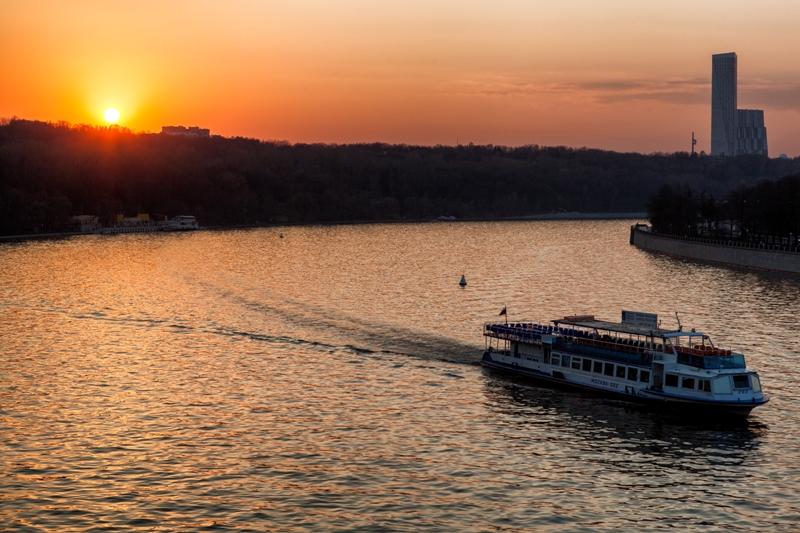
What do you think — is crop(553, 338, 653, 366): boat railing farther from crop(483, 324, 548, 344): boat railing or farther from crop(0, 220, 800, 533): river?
crop(0, 220, 800, 533): river

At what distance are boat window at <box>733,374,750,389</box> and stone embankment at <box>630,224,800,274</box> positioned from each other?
8037cm

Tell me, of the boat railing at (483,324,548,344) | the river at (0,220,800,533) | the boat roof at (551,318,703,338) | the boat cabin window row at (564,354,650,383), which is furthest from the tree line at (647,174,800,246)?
the boat cabin window row at (564,354,650,383)

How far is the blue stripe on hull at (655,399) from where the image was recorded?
48562 millimetres

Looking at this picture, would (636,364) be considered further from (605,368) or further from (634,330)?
(634,330)

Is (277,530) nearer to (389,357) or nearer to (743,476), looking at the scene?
(743,476)

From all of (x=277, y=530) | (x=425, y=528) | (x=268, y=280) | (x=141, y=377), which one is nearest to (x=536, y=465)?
(x=425, y=528)

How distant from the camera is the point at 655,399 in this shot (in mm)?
51156

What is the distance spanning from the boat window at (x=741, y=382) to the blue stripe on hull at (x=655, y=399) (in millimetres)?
1276

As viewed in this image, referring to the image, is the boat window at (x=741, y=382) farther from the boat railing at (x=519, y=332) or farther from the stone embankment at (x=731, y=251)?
the stone embankment at (x=731, y=251)

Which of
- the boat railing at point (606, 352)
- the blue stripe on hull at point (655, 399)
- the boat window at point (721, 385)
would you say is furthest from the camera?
the boat railing at point (606, 352)

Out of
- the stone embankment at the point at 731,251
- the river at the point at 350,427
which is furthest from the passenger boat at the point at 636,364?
the stone embankment at the point at 731,251

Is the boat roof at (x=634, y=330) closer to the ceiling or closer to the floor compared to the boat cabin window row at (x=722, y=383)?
closer to the ceiling

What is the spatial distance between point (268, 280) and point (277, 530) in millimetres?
79897

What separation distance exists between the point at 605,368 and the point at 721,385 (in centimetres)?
775
